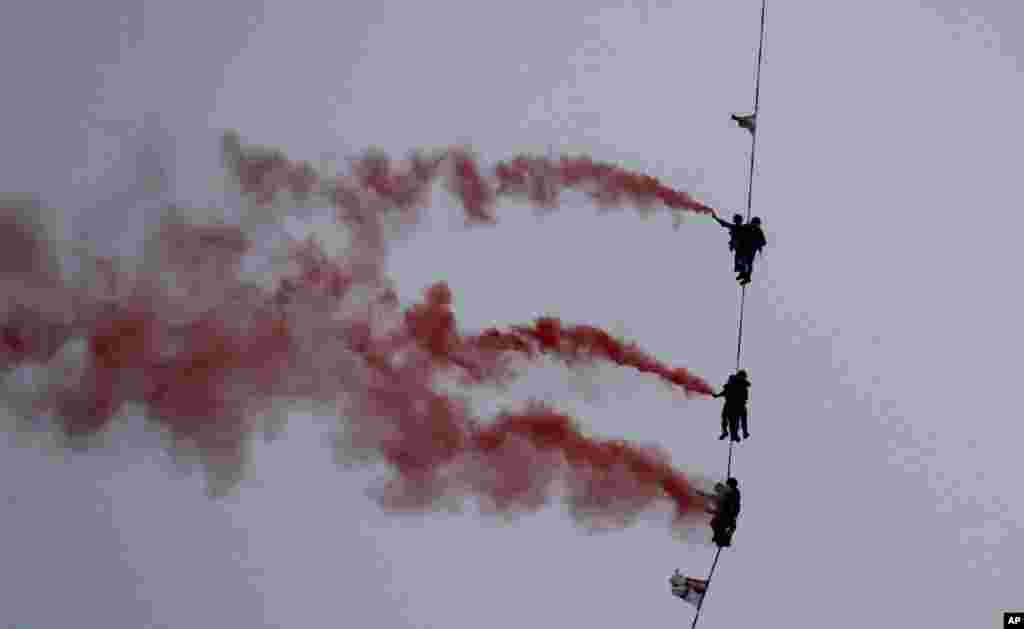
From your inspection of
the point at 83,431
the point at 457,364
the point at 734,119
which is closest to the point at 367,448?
the point at 457,364

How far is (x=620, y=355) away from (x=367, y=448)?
6348mm

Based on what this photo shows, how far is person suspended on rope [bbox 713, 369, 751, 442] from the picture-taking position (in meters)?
60.0

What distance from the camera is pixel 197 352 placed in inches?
2378

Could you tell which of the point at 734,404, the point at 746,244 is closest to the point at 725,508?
the point at 734,404

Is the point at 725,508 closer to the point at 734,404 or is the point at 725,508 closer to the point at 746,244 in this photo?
the point at 734,404

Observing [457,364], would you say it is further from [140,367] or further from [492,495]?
[140,367]

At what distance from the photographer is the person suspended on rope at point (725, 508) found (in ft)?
196

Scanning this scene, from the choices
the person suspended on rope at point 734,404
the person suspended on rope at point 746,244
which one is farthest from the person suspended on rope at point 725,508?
the person suspended on rope at point 746,244

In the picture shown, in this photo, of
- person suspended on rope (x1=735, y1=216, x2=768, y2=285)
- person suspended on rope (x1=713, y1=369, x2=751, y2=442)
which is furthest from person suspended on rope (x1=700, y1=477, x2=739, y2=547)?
person suspended on rope (x1=735, y1=216, x2=768, y2=285)

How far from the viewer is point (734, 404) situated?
60.2 metres

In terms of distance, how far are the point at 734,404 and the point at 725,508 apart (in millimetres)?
2410

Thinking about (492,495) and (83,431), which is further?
(492,495)

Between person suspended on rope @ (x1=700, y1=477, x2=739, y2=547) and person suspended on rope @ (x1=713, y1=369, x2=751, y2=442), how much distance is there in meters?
1.12

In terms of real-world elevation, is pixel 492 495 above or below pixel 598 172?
below
